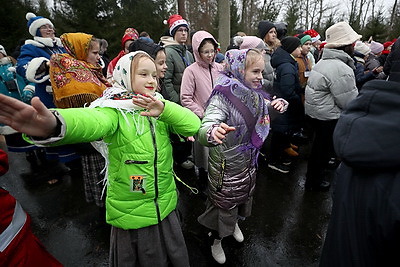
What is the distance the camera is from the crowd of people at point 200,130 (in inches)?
36.7

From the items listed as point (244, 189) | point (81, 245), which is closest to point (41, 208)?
point (81, 245)

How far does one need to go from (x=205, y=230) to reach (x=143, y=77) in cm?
194

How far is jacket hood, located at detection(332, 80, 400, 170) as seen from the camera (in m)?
0.83

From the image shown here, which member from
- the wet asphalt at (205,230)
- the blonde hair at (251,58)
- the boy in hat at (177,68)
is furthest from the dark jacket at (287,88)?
the blonde hair at (251,58)

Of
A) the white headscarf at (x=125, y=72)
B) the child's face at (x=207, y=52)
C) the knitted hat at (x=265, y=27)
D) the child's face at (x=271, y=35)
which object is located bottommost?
the white headscarf at (x=125, y=72)

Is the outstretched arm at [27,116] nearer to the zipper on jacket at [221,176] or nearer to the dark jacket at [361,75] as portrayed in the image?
the zipper on jacket at [221,176]

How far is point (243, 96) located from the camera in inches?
76.5

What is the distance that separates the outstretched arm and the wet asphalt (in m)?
1.95

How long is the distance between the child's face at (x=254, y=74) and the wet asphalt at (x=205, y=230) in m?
1.71

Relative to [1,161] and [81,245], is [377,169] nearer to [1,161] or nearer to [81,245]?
[1,161]

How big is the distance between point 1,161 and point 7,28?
37.3 feet

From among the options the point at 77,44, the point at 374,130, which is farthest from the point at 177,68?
the point at 374,130

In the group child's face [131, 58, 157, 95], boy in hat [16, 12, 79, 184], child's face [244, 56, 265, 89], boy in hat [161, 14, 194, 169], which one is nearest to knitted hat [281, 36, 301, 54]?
boy in hat [161, 14, 194, 169]

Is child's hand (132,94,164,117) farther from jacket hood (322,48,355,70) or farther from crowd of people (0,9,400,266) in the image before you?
jacket hood (322,48,355,70)
